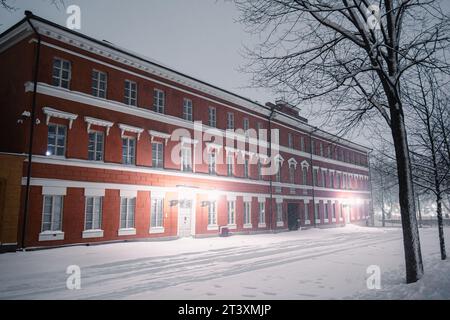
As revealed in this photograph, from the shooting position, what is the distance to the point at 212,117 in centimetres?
2431

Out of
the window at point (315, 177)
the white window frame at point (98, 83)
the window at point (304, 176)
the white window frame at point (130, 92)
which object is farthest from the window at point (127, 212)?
the window at point (315, 177)

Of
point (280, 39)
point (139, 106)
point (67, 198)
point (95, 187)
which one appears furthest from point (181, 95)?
point (280, 39)

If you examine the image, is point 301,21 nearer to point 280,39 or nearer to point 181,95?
point 280,39

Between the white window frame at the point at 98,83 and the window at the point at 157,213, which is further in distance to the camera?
the window at the point at 157,213

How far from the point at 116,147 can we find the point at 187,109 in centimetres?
679

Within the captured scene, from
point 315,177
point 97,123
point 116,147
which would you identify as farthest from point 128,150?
point 315,177

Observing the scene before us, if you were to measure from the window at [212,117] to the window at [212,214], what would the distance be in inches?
250

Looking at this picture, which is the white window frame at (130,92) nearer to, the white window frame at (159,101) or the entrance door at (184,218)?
the white window frame at (159,101)

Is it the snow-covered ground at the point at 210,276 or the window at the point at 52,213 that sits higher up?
the window at the point at 52,213

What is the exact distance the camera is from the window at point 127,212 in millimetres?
17516

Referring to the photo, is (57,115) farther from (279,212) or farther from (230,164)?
(279,212)

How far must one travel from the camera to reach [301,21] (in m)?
7.40
